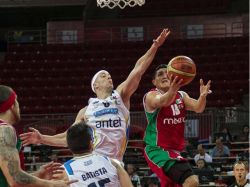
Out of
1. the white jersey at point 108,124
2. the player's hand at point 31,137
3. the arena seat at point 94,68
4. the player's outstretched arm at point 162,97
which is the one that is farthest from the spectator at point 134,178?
the player's hand at point 31,137

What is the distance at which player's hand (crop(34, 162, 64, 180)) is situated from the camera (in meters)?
4.78

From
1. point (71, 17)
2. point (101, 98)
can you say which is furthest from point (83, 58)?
point (101, 98)

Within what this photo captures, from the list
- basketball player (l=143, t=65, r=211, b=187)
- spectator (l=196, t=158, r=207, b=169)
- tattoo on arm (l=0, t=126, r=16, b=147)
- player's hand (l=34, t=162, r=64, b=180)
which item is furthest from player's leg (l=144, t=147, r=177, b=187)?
spectator (l=196, t=158, r=207, b=169)

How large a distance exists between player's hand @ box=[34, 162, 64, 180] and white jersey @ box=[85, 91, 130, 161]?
191 centimetres

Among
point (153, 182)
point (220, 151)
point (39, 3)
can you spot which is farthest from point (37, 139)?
point (39, 3)

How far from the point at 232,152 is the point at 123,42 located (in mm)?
7968

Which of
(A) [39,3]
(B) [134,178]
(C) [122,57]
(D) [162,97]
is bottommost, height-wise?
(B) [134,178]

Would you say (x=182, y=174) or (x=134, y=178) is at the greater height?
(x=182, y=174)

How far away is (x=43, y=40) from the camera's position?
26.1 meters

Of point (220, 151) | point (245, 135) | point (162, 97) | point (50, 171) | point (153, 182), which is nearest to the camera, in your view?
point (50, 171)

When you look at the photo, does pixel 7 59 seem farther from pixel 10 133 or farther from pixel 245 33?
pixel 10 133

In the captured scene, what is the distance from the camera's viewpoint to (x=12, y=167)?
179 inches

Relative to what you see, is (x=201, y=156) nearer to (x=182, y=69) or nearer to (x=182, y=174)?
(x=182, y=174)

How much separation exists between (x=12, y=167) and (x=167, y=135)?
288 centimetres
